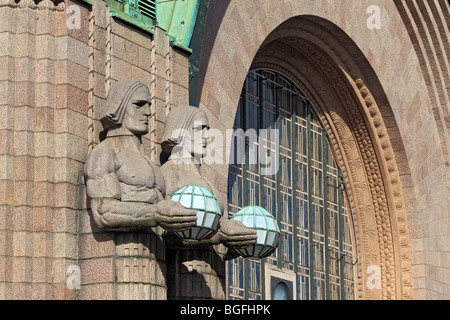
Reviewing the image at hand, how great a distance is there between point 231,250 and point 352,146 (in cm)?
813

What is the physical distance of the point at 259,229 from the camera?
35.8 ft

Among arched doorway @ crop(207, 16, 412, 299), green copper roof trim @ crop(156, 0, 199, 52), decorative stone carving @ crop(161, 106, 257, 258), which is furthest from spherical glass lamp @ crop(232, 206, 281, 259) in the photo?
arched doorway @ crop(207, 16, 412, 299)

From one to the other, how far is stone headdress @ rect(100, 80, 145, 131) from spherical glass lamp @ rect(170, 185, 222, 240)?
37.2 inches

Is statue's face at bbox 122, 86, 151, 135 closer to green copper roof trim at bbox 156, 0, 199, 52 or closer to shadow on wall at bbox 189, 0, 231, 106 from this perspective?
green copper roof trim at bbox 156, 0, 199, 52

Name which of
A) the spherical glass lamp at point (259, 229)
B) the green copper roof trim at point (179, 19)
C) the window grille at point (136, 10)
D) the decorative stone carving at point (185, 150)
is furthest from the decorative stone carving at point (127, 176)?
the green copper roof trim at point (179, 19)

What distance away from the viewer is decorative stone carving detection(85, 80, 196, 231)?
9555mm

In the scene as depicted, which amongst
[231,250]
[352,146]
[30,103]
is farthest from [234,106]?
[352,146]

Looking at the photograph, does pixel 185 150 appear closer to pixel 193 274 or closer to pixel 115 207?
pixel 193 274

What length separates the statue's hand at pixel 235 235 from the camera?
10625 millimetres

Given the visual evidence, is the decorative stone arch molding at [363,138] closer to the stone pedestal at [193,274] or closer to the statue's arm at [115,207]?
the stone pedestal at [193,274]

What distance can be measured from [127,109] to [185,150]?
107 centimetres

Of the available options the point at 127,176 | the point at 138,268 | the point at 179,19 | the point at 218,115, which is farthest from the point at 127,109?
the point at 218,115

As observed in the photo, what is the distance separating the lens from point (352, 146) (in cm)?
1886

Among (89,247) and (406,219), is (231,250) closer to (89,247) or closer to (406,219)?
(89,247)
